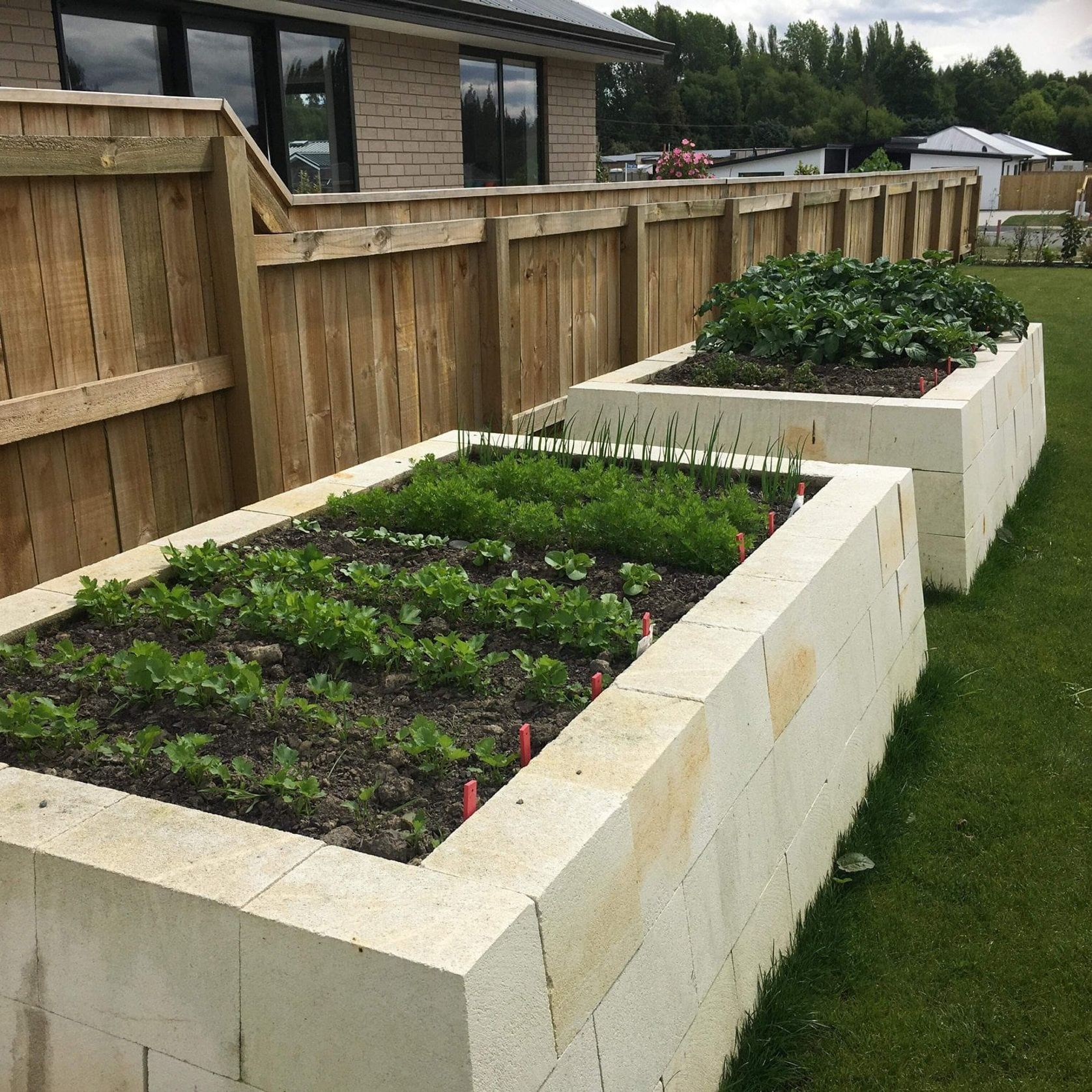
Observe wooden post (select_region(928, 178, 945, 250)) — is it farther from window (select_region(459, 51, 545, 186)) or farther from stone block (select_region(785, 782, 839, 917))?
stone block (select_region(785, 782, 839, 917))

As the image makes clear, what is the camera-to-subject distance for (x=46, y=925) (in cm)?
208

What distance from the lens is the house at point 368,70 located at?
823 cm

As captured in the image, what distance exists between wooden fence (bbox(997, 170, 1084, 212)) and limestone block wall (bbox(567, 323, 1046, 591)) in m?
58.6

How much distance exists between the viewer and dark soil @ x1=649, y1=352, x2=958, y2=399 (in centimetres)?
621

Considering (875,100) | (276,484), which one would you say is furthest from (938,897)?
(875,100)

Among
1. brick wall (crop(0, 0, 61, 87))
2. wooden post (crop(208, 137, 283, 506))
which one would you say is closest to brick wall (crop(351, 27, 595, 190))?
brick wall (crop(0, 0, 61, 87))

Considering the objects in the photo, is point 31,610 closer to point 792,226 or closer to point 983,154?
point 792,226

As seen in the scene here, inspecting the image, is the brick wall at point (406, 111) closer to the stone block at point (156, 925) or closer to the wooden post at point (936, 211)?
the wooden post at point (936, 211)

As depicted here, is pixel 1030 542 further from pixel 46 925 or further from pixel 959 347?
pixel 46 925

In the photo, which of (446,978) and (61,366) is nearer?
(446,978)

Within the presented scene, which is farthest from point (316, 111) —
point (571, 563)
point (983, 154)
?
point (983, 154)

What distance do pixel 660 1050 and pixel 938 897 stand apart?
1421 mm

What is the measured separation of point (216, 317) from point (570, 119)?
1102 centimetres

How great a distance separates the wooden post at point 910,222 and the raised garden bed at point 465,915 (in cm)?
1508
